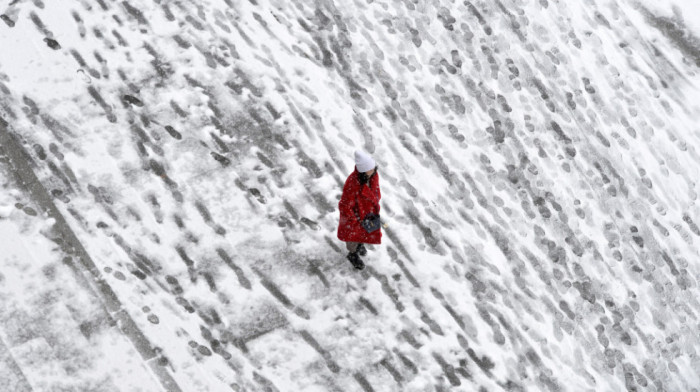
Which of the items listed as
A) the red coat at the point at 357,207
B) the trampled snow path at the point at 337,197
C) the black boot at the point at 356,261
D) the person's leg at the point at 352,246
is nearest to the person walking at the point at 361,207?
the red coat at the point at 357,207

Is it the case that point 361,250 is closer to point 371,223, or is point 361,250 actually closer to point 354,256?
point 354,256

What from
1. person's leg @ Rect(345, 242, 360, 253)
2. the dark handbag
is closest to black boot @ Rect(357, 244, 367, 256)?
person's leg @ Rect(345, 242, 360, 253)

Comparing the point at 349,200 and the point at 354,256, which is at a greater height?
the point at 349,200

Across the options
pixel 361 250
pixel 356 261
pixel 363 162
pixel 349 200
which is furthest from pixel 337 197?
pixel 363 162

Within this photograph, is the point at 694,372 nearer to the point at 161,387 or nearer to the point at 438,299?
the point at 438,299

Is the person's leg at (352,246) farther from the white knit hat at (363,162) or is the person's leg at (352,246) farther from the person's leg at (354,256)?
the white knit hat at (363,162)

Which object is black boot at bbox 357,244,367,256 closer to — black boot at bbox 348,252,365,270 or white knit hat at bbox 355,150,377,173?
black boot at bbox 348,252,365,270

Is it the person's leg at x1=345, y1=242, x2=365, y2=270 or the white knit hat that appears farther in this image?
the person's leg at x1=345, y1=242, x2=365, y2=270
